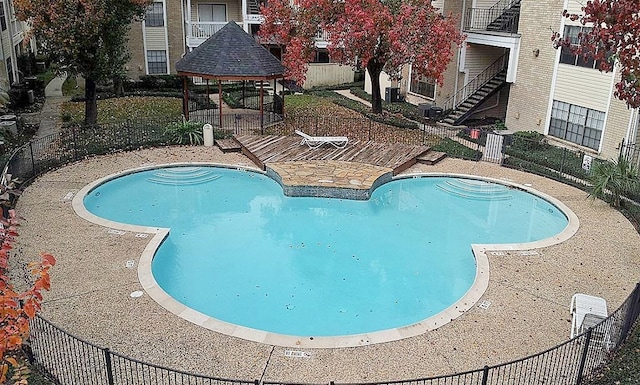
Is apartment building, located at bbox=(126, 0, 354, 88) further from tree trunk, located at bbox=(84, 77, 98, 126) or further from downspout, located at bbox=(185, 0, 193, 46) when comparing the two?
tree trunk, located at bbox=(84, 77, 98, 126)

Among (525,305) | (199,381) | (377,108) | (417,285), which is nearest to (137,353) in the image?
(199,381)

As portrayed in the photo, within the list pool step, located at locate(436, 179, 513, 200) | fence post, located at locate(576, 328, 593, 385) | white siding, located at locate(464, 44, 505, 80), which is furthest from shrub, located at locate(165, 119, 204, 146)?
fence post, located at locate(576, 328, 593, 385)

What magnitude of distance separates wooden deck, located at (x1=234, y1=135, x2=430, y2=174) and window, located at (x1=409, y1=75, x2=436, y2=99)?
8564 millimetres

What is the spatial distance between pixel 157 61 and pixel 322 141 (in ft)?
61.8

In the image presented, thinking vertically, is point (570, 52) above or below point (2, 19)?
below

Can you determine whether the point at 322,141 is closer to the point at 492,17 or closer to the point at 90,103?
the point at 90,103

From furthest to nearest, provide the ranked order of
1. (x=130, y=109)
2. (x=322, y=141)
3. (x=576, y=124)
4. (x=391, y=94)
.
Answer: (x=391, y=94)
(x=130, y=109)
(x=322, y=141)
(x=576, y=124)

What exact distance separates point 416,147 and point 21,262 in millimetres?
15418

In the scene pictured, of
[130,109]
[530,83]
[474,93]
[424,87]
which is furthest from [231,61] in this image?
[530,83]

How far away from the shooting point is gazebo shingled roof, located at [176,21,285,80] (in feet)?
78.6

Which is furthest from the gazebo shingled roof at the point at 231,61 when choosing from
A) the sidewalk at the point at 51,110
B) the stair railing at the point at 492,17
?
the stair railing at the point at 492,17

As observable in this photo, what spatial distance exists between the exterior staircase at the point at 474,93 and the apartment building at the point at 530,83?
0.16 feet

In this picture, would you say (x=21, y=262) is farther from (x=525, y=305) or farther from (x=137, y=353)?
(x=525, y=305)

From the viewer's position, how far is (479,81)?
2903 cm
